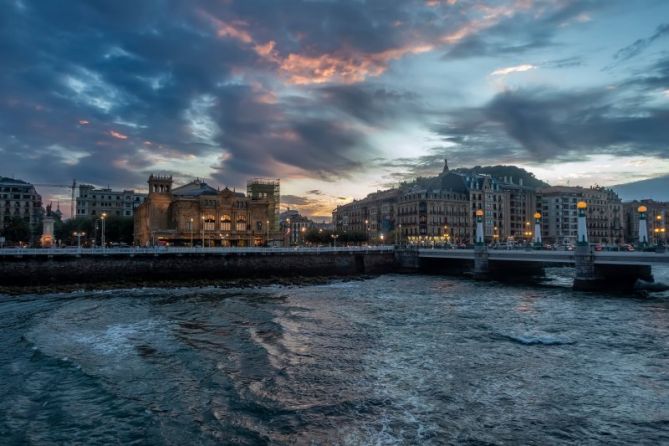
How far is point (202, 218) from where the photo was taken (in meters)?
110

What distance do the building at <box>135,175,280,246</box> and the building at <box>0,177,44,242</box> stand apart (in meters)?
51.0

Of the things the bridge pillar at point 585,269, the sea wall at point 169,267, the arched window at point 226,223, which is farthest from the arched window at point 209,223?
the bridge pillar at point 585,269

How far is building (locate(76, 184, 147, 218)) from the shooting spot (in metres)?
174

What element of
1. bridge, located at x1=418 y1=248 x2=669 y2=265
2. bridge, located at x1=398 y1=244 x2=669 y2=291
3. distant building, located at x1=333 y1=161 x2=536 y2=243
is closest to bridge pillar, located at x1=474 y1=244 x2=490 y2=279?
bridge, located at x1=398 y1=244 x2=669 y2=291

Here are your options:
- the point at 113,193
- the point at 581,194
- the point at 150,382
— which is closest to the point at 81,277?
the point at 150,382

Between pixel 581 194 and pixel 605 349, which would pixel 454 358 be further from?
pixel 581 194

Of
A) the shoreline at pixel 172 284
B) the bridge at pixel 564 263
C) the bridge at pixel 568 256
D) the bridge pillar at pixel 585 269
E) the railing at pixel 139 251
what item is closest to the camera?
the bridge at pixel 568 256

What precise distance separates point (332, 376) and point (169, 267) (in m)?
53.8

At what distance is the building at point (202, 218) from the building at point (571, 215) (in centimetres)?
11837

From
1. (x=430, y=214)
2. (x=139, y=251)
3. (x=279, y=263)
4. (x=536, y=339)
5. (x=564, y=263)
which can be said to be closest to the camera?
(x=536, y=339)

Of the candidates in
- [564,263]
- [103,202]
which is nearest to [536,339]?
[564,263]

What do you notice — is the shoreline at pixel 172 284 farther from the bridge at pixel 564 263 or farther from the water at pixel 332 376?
the bridge at pixel 564 263

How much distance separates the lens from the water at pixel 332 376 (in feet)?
52.5

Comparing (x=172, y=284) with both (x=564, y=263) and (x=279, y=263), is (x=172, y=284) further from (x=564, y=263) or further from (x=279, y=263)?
(x=564, y=263)
